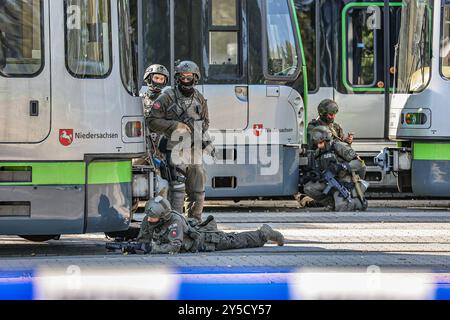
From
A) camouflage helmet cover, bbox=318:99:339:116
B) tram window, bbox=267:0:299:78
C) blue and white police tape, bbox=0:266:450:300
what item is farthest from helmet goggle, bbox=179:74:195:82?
blue and white police tape, bbox=0:266:450:300

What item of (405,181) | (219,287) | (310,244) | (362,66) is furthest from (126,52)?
(362,66)

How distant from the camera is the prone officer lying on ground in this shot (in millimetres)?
9203

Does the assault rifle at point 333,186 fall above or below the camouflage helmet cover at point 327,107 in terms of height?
below

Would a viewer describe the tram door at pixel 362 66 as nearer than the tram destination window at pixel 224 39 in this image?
No

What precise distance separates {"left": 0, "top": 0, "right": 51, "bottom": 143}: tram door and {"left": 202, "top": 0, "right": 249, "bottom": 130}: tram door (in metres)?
5.34

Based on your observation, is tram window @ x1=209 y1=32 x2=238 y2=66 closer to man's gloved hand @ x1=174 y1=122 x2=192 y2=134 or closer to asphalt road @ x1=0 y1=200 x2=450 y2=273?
asphalt road @ x1=0 y1=200 x2=450 y2=273

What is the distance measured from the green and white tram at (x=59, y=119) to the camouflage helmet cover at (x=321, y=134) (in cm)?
552

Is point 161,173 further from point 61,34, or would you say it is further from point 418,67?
point 418,67

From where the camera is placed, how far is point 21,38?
9.00 metres

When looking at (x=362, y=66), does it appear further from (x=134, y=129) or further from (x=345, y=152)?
(x=134, y=129)

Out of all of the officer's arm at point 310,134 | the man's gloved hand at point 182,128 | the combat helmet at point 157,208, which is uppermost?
the man's gloved hand at point 182,128

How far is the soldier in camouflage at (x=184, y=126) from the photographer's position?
11234 millimetres

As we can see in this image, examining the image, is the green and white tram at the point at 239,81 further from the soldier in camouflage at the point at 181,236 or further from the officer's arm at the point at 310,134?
the soldier in camouflage at the point at 181,236

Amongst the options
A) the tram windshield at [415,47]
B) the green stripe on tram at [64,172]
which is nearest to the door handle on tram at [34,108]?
the green stripe on tram at [64,172]
